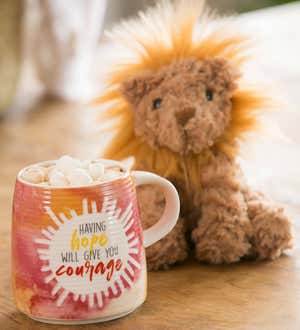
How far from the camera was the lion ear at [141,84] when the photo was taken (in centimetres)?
101

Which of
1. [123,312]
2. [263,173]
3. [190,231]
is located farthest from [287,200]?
[123,312]

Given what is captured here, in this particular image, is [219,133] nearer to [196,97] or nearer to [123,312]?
[196,97]

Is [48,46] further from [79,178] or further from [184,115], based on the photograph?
[79,178]

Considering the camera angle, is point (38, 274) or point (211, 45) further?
point (211, 45)

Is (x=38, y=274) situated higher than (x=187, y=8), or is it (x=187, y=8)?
(x=187, y=8)

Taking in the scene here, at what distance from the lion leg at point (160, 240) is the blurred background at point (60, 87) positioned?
1.26 ft

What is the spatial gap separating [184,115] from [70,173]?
209mm

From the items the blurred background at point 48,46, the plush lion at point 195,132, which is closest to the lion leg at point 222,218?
the plush lion at point 195,132

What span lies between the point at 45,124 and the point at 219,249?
1.02m

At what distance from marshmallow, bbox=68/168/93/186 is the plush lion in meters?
0.18

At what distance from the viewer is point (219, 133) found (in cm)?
100

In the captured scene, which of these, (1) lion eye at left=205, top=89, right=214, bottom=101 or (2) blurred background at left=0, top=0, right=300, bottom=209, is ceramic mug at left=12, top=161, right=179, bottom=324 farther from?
(2) blurred background at left=0, top=0, right=300, bottom=209

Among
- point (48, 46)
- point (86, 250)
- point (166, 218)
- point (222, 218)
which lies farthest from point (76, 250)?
point (48, 46)

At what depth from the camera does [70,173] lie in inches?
32.4
